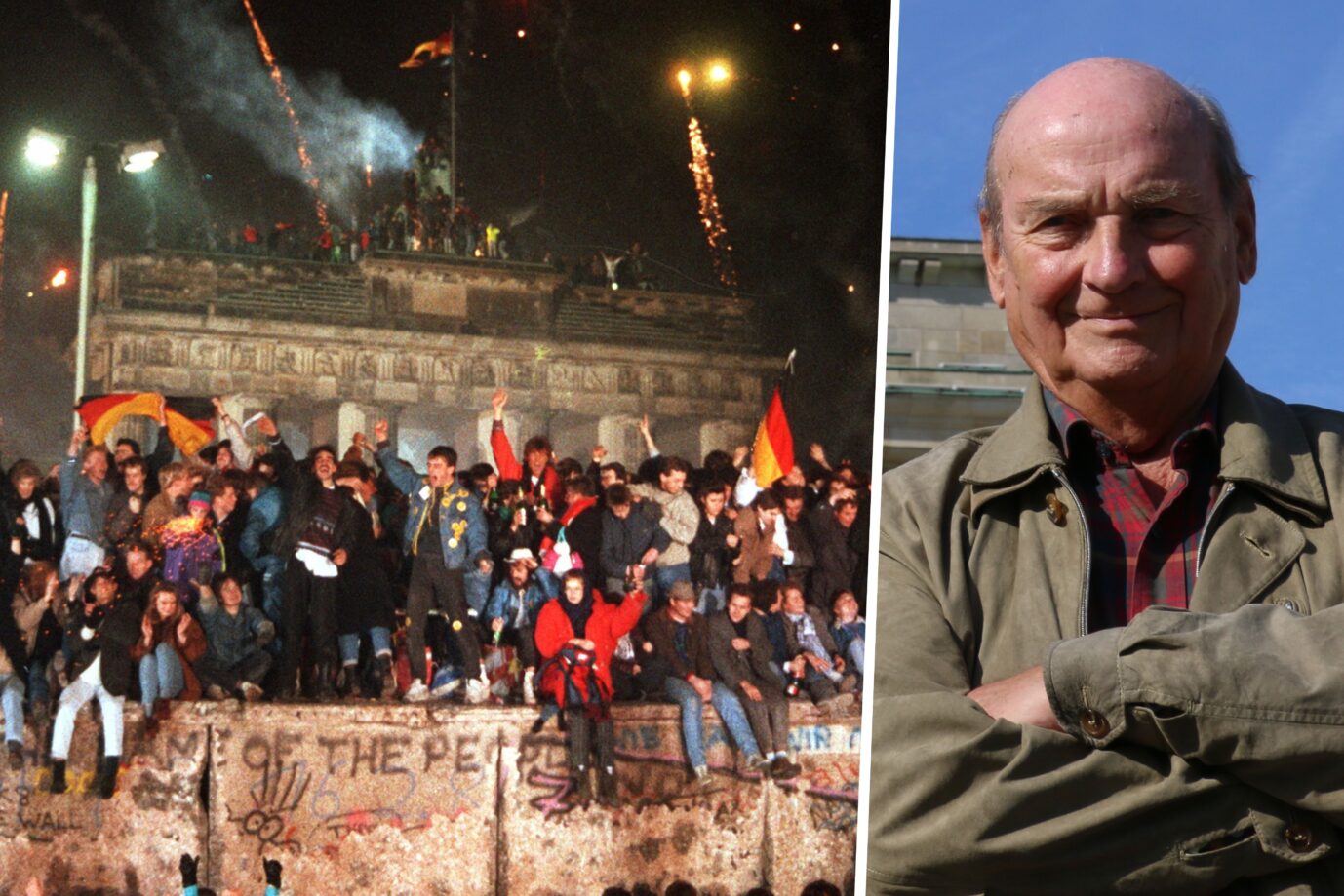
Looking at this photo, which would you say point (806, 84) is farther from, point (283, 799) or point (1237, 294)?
point (1237, 294)

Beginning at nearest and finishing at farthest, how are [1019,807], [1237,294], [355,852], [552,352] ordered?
[1019,807], [1237,294], [355,852], [552,352]

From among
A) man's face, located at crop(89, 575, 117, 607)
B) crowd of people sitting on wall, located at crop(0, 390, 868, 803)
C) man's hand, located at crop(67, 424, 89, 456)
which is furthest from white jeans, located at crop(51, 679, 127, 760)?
man's hand, located at crop(67, 424, 89, 456)

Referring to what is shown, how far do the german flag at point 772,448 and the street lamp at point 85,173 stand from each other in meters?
2.51

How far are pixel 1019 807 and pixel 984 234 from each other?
0.77 m

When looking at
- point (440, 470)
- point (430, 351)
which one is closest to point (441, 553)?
point (440, 470)

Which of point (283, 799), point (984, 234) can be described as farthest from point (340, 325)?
point (984, 234)

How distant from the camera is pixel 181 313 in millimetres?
6996

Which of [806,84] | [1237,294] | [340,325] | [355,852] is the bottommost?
[355,852]

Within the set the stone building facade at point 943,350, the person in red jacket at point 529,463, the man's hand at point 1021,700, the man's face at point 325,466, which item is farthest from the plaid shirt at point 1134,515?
the stone building facade at point 943,350

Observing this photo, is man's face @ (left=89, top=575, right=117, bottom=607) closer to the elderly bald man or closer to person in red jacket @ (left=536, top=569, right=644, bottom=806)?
person in red jacket @ (left=536, top=569, right=644, bottom=806)

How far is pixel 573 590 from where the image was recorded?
697 centimetres

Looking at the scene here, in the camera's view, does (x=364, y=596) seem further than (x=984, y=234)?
Yes

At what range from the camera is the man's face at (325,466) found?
6910 millimetres

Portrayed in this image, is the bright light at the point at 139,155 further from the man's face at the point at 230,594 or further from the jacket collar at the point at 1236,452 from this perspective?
the jacket collar at the point at 1236,452
